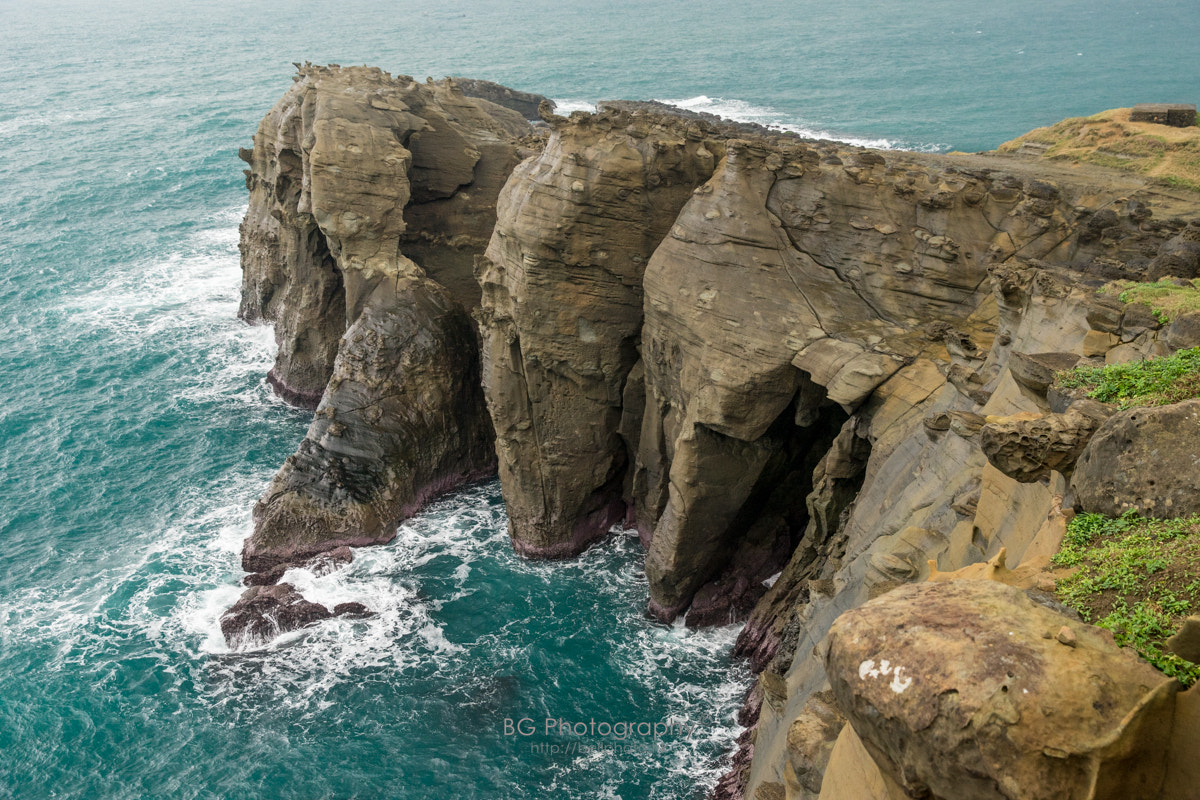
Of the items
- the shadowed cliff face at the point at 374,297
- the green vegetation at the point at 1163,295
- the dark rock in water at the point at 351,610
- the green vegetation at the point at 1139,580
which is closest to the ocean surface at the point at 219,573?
the dark rock in water at the point at 351,610

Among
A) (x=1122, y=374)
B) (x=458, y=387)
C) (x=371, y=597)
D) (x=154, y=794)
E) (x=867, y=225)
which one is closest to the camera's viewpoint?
(x=1122, y=374)

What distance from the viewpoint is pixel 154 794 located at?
23.5 metres

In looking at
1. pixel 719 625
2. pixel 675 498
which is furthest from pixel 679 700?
pixel 675 498

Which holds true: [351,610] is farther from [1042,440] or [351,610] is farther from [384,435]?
[1042,440]

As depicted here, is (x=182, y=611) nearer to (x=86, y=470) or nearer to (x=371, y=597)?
(x=371, y=597)

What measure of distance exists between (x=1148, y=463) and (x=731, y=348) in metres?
15.6

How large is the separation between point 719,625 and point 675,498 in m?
5.18

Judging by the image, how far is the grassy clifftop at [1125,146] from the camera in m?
31.0

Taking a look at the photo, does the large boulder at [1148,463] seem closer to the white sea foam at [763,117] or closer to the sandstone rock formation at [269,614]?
the sandstone rock formation at [269,614]

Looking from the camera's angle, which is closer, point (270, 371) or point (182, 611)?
point (182, 611)

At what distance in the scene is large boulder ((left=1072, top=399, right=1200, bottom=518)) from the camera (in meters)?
10.3

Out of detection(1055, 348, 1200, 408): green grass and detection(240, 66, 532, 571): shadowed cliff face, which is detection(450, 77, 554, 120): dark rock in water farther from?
detection(1055, 348, 1200, 408): green grass

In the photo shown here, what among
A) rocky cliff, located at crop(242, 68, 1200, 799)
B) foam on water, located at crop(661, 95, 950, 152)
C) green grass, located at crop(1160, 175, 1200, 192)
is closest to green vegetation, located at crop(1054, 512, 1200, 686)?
rocky cliff, located at crop(242, 68, 1200, 799)

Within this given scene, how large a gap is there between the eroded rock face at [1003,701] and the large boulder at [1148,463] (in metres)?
2.98
